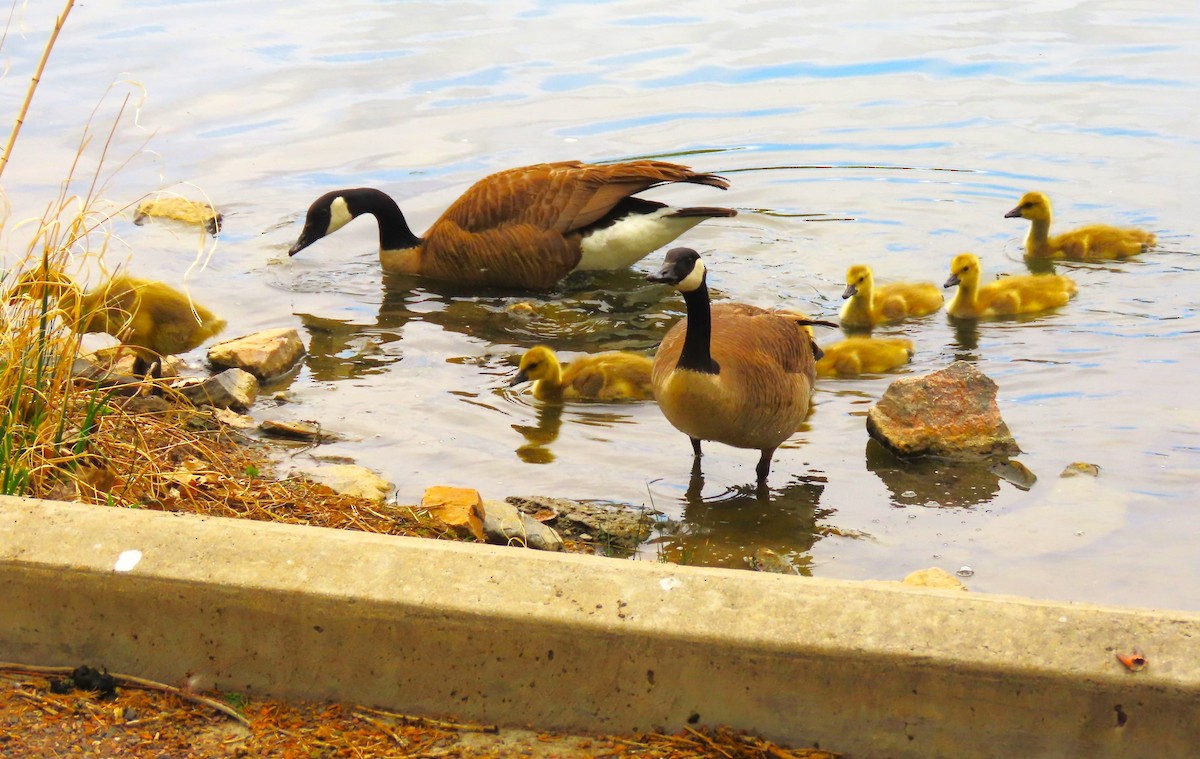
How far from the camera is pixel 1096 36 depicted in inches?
585

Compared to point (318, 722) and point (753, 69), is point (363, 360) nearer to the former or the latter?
point (318, 722)

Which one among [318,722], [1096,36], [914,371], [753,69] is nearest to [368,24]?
[753,69]

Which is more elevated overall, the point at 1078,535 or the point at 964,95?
the point at 964,95

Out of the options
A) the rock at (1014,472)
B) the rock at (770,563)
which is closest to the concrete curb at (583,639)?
the rock at (770,563)

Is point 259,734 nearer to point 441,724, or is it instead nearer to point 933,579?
point 441,724

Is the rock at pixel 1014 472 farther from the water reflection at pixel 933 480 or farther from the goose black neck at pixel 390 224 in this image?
the goose black neck at pixel 390 224

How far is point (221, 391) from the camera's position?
21.5 feet

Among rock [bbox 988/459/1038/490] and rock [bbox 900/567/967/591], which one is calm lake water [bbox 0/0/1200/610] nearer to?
rock [bbox 988/459/1038/490]

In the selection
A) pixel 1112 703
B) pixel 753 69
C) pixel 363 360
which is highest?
pixel 753 69

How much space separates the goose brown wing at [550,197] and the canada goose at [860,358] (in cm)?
253

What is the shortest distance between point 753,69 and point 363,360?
776cm

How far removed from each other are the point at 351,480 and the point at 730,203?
6158 mm

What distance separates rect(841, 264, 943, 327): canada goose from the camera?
800 centimetres

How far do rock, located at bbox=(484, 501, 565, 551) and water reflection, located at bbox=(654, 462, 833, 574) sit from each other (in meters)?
0.48
